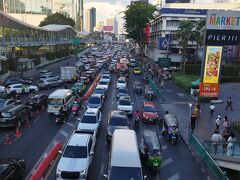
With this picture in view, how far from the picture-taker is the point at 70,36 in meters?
134

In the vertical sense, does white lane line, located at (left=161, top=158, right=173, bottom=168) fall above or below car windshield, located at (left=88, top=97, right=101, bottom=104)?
below

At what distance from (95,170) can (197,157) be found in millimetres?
7363

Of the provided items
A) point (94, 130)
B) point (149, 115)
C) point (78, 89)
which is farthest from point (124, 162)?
point (78, 89)

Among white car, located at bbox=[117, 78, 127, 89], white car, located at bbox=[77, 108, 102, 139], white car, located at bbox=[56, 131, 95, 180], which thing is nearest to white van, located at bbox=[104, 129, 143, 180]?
white car, located at bbox=[56, 131, 95, 180]

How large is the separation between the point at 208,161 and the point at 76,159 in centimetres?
821

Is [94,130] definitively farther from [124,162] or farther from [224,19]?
[224,19]

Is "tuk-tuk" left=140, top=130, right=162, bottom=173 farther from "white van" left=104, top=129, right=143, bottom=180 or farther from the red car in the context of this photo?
the red car

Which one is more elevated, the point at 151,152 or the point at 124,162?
the point at 124,162

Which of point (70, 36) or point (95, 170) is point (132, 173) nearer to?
point (95, 170)

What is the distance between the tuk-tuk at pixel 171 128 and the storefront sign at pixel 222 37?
407 inches

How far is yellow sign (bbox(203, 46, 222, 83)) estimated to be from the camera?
32.9 metres

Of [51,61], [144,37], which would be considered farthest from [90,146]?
[144,37]

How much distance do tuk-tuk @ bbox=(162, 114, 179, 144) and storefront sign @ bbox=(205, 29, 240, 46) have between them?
1033 cm

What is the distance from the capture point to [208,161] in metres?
19.1
